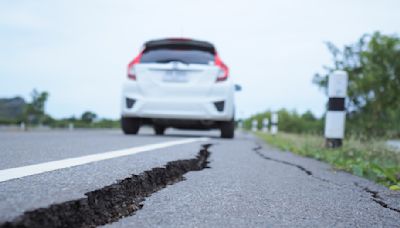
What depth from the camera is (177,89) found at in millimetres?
7000

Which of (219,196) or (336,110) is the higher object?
(336,110)

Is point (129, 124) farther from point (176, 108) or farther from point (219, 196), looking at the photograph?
point (219, 196)

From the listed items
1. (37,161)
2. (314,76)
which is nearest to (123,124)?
(37,161)

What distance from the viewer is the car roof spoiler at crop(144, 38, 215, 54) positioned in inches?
288

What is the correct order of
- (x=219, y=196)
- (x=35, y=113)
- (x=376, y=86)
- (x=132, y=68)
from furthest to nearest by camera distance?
1. (x=35, y=113)
2. (x=376, y=86)
3. (x=132, y=68)
4. (x=219, y=196)

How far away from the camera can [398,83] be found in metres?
22.8

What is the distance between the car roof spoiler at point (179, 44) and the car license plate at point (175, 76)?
1.84 ft

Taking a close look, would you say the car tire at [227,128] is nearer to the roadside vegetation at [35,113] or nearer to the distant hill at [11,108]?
the roadside vegetation at [35,113]

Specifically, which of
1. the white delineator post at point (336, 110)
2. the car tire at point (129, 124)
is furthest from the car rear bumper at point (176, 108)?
the white delineator post at point (336, 110)

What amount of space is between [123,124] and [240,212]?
19.9ft

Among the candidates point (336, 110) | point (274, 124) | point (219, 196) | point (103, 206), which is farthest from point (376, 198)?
point (274, 124)

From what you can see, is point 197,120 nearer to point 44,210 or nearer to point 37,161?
point 37,161

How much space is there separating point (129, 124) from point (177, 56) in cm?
154

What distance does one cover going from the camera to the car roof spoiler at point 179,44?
730 centimetres
